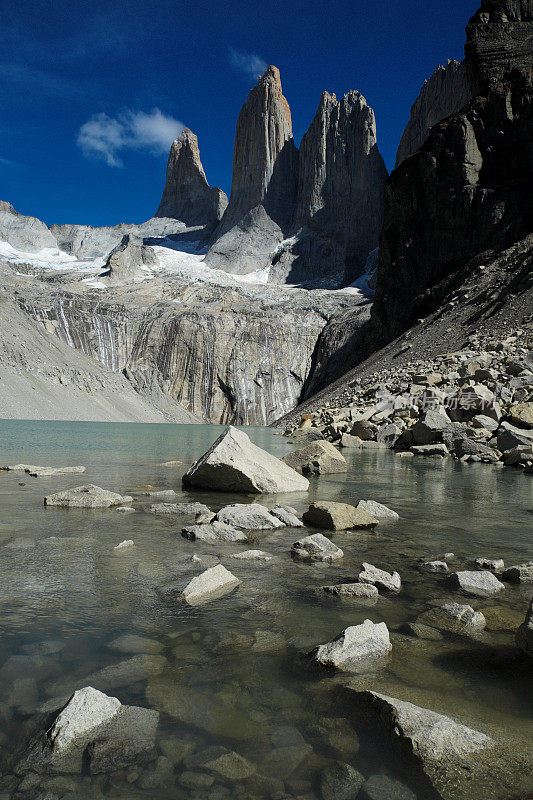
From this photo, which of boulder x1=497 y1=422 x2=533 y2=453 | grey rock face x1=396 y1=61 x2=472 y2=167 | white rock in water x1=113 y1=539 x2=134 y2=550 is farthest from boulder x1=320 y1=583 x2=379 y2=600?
grey rock face x1=396 y1=61 x2=472 y2=167

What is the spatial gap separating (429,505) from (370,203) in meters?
113

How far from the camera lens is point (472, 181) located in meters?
49.8

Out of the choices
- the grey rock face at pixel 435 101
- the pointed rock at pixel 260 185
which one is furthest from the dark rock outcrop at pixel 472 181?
Result: the pointed rock at pixel 260 185

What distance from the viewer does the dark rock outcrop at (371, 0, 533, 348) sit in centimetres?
4850

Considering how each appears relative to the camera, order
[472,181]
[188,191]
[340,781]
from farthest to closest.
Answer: [188,191] → [472,181] → [340,781]

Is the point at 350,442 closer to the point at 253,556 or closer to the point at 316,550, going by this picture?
the point at 316,550

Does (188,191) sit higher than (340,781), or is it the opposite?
(188,191)

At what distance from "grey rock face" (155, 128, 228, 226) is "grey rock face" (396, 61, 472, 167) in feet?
192

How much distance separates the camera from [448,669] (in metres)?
2.70

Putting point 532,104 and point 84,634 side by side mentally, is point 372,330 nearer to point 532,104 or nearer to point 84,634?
point 532,104

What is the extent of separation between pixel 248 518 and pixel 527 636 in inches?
147

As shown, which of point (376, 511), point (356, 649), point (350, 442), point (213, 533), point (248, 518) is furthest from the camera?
point (350, 442)

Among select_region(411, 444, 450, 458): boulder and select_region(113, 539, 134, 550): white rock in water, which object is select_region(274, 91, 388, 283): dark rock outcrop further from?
select_region(113, 539, 134, 550): white rock in water

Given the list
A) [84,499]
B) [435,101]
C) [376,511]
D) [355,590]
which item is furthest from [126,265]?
[355,590]
